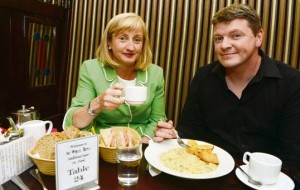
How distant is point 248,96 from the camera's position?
5.33 ft

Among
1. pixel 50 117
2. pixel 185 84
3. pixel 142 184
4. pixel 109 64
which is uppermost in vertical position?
pixel 109 64

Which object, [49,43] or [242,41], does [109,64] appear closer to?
[242,41]

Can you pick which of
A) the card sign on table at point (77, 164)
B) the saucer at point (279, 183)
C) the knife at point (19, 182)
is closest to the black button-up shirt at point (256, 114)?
the saucer at point (279, 183)

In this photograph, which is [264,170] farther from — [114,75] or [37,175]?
[114,75]

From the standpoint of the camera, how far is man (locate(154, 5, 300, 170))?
5.13ft

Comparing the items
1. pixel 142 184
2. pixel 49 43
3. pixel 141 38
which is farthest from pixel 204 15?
pixel 142 184

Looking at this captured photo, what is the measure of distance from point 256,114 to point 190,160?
707 mm

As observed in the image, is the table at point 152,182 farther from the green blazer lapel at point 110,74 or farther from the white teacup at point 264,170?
the green blazer lapel at point 110,74

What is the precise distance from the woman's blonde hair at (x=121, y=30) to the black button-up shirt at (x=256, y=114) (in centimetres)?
42

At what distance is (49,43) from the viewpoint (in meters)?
2.65

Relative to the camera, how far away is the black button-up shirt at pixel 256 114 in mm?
1544

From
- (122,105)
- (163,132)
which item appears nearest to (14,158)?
(163,132)

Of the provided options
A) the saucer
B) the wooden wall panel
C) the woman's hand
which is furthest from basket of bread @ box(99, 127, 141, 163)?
the wooden wall panel

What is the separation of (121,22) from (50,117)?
4.54ft
